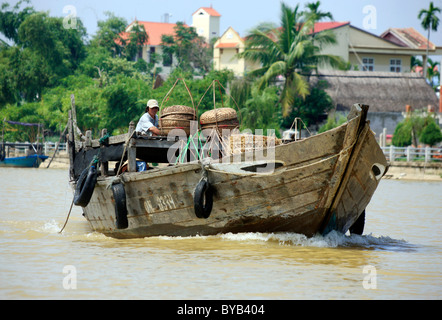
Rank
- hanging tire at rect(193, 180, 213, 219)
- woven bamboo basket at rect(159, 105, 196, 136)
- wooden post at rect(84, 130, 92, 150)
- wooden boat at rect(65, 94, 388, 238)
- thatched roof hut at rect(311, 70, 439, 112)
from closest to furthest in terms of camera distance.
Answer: wooden boat at rect(65, 94, 388, 238), hanging tire at rect(193, 180, 213, 219), woven bamboo basket at rect(159, 105, 196, 136), wooden post at rect(84, 130, 92, 150), thatched roof hut at rect(311, 70, 439, 112)

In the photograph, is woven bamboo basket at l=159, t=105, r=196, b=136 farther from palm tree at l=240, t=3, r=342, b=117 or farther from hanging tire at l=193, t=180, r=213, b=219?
palm tree at l=240, t=3, r=342, b=117

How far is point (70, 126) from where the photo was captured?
36.6 feet

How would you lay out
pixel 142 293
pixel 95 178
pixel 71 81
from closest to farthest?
pixel 142 293 → pixel 95 178 → pixel 71 81

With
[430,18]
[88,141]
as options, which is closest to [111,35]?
[430,18]

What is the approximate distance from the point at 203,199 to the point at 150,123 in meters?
2.13

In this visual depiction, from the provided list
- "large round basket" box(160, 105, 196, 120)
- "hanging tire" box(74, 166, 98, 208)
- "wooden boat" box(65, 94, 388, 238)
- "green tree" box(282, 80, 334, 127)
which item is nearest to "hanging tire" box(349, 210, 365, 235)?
"wooden boat" box(65, 94, 388, 238)

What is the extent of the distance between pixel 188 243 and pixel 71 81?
38.0 metres

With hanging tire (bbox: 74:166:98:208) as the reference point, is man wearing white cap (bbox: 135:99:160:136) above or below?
above

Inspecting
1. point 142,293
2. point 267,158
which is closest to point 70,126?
point 267,158

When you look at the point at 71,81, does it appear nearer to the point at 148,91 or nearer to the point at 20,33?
the point at 20,33

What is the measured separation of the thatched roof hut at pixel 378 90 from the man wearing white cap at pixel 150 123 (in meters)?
24.9

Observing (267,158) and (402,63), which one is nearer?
(267,158)

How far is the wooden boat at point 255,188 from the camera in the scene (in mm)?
7777

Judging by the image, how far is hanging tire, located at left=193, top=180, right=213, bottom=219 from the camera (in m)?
7.92
